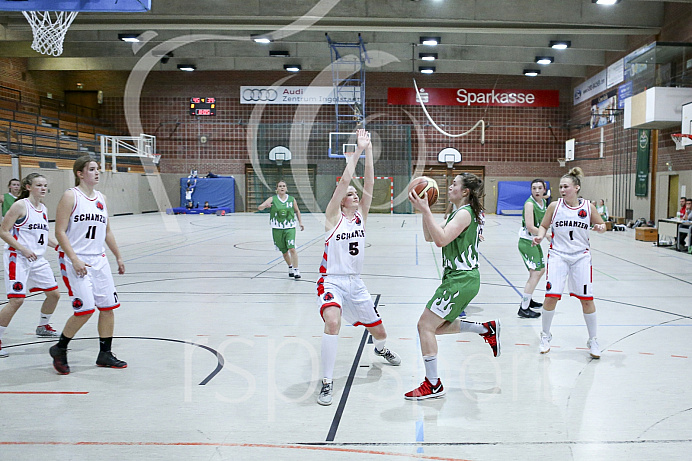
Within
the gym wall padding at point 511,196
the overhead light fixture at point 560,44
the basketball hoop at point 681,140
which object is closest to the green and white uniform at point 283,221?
the basketball hoop at point 681,140

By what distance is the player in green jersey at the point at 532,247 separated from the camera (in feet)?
24.7

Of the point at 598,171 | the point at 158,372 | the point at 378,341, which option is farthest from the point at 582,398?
the point at 598,171

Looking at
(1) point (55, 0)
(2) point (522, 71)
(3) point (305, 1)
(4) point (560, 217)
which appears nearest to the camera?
(4) point (560, 217)

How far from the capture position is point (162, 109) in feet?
117

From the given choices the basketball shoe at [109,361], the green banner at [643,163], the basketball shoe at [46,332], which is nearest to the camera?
the basketball shoe at [109,361]

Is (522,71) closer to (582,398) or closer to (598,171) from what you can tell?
(598,171)

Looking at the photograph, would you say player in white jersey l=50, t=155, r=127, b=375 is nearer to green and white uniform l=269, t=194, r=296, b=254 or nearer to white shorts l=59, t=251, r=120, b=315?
white shorts l=59, t=251, r=120, b=315

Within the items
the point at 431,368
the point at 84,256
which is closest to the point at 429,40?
the point at 84,256

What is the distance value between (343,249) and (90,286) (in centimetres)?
227

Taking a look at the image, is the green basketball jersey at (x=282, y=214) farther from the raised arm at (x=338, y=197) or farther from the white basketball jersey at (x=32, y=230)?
the raised arm at (x=338, y=197)

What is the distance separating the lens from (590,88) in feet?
101

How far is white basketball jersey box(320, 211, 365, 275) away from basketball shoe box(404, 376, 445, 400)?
105cm

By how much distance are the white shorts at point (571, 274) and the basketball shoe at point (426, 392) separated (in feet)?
6.38

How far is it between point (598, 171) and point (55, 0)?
27.0 meters
